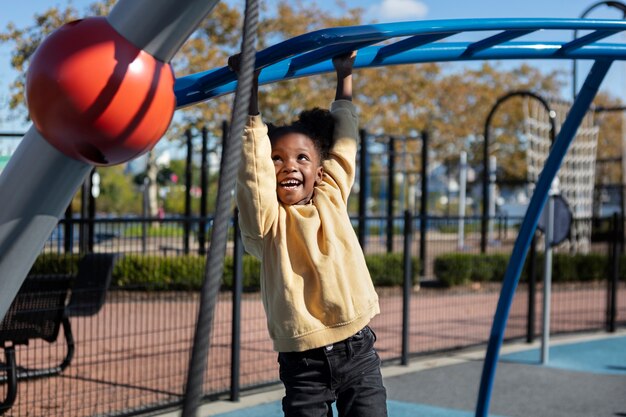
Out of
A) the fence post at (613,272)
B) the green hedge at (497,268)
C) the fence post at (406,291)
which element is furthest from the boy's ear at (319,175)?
the green hedge at (497,268)

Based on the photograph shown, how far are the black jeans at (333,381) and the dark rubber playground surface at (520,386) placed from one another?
7.96 feet

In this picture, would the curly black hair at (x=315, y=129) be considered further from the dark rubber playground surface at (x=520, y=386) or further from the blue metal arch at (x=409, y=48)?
the dark rubber playground surface at (x=520, y=386)

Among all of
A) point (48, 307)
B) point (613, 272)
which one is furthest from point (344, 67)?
point (613, 272)

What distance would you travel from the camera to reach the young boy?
100 inches

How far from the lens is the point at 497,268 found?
1196cm

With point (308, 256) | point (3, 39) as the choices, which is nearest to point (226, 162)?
point (308, 256)

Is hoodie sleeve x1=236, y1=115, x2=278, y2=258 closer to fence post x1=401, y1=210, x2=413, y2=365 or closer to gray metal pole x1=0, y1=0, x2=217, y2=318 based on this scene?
gray metal pole x1=0, y1=0, x2=217, y2=318

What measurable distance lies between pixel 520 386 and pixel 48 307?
133 inches

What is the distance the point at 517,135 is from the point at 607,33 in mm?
36228

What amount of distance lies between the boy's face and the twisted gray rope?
1284 millimetres

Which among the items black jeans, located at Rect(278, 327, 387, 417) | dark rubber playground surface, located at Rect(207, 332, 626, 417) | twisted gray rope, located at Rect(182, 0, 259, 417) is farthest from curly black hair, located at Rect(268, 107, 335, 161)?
dark rubber playground surface, located at Rect(207, 332, 626, 417)

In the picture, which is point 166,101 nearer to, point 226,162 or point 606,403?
point 226,162

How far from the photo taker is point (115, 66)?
1.90 m

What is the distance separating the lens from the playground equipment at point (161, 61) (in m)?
1.91
